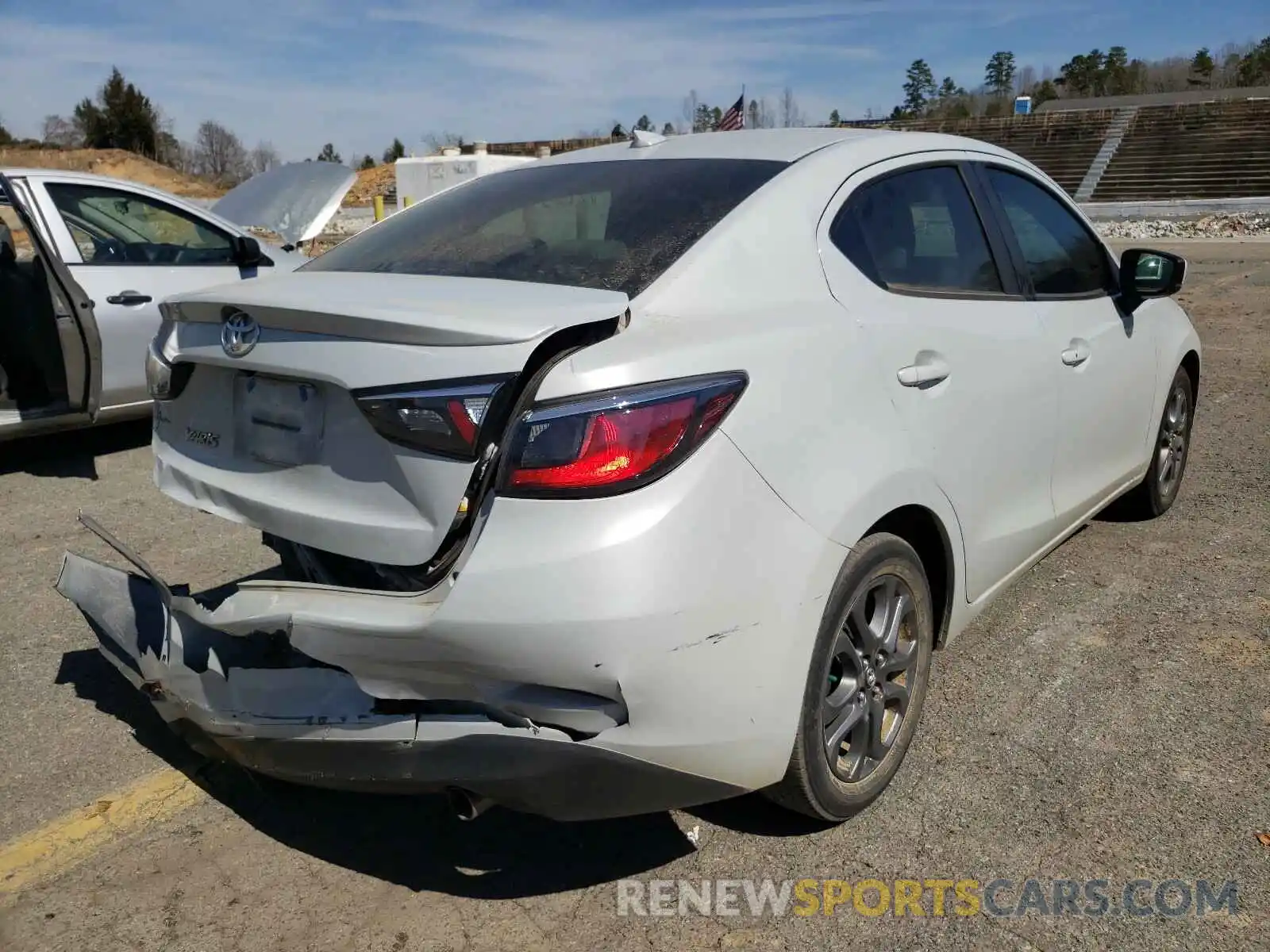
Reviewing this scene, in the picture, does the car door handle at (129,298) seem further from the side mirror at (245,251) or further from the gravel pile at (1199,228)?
the gravel pile at (1199,228)

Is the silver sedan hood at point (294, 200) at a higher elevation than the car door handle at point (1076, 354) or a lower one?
higher

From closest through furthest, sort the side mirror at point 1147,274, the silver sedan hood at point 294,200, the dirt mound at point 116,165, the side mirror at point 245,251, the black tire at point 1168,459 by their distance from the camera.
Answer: the side mirror at point 1147,274, the black tire at point 1168,459, the side mirror at point 245,251, the silver sedan hood at point 294,200, the dirt mound at point 116,165

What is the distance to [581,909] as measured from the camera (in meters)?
2.50

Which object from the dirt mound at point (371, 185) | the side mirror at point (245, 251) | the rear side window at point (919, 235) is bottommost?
the side mirror at point (245, 251)

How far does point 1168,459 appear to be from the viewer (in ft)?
16.4

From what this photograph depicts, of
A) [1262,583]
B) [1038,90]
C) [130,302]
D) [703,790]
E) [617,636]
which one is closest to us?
[617,636]

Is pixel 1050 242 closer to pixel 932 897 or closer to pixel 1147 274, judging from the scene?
pixel 1147 274

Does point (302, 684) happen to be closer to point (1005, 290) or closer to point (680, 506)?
point (680, 506)

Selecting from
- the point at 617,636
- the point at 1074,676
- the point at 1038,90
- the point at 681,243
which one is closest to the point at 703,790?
the point at 617,636

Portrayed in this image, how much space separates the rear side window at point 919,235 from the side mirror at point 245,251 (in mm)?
5133

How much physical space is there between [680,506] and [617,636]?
10.9 inches

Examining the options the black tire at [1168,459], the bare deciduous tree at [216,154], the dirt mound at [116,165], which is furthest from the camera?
the bare deciduous tree at [216,154]

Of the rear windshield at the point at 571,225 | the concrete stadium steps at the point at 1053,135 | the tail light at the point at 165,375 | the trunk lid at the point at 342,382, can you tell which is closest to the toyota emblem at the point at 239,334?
the trunk lid at the point at 342,382

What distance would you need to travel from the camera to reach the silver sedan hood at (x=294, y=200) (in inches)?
295
